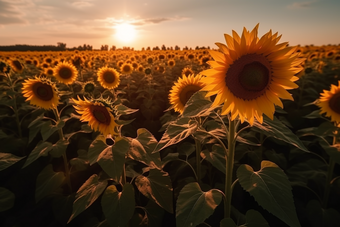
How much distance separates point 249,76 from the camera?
1.68 meters

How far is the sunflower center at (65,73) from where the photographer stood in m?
6.81

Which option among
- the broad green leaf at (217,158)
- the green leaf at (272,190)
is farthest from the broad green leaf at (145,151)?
the green leaf at (272,190)

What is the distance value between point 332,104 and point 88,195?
10.7 ft

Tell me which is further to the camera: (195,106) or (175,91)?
(175,91)

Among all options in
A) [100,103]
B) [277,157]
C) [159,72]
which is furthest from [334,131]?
[159,72]

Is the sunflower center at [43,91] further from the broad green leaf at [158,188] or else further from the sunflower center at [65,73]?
the sunflower center at [65,73]

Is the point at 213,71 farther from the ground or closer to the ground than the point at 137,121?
farther from the ground

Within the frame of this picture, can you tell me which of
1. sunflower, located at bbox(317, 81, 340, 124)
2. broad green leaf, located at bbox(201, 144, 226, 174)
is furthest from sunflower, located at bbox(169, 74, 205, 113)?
sunflower, located at bbox(317, 81, 340, 124)

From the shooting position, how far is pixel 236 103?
1762 mm

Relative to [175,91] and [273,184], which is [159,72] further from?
[273,184]

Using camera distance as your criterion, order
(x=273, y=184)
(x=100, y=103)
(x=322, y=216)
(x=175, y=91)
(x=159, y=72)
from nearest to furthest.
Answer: (x=273, y=184) < (x=100, y=103) < (x=322, y=216) < (x=175, y=91) < (x=159, y=72)

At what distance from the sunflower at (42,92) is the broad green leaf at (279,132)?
3230mm

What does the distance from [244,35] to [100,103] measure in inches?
58.8

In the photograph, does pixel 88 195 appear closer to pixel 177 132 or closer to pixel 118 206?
pixel 118 206
